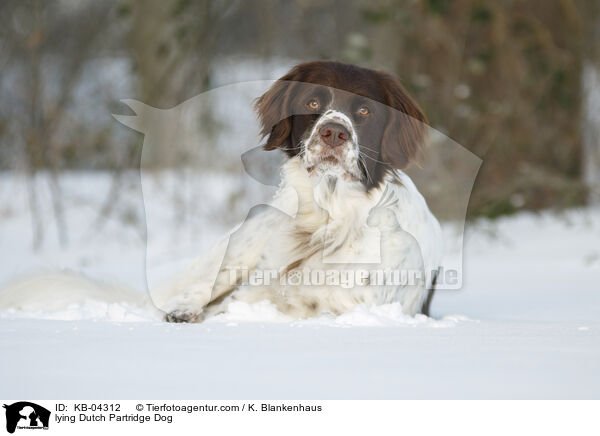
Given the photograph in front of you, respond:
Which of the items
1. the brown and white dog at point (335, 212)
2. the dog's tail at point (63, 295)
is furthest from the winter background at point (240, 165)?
the brown and white dog at point (335, 212)

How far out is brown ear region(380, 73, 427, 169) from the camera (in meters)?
2.97

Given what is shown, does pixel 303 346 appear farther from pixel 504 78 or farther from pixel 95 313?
pixel 504 78

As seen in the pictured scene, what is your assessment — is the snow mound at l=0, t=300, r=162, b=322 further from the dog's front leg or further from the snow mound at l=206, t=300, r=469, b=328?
the snow mound at l=206, t=300, r=469, b=328

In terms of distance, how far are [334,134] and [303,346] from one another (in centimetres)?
87

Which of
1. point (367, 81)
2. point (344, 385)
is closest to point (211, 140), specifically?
point (367, 81)

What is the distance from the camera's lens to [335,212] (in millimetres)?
2967

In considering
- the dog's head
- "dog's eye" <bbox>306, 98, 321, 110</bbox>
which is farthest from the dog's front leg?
"dog's eye" <bbox>306, 98, 321, 110</bbox>

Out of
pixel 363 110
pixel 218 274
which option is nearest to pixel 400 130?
pixel 363 110

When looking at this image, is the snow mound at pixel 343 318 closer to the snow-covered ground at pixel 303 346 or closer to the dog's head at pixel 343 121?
the snow-covered ground at pixel 303 346
